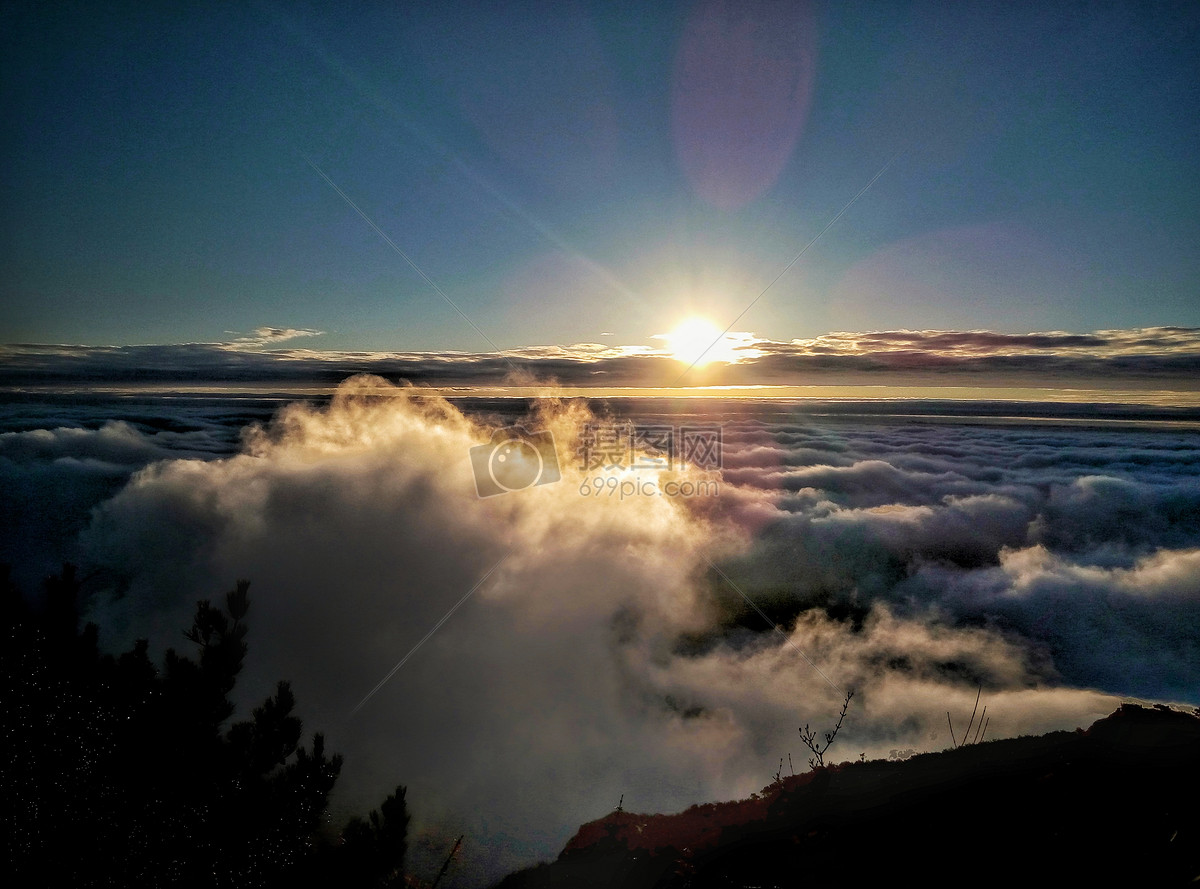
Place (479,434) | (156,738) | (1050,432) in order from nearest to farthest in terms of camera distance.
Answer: (156,738) < (479,434) < (1050,432)

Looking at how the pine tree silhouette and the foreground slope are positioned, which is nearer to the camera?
the foreground slope

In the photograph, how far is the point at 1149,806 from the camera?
873cm

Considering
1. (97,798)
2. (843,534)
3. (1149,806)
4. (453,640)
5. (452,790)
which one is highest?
(1149,806)

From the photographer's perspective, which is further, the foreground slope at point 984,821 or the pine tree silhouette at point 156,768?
the pine tree silhouette at point 156,768

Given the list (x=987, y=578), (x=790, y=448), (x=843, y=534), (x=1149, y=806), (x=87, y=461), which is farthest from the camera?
(x=790, y=448)

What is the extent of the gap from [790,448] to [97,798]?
599 ft

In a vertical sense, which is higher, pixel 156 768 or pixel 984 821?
pixel 156 768

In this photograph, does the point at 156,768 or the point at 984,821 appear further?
the point at 156,768

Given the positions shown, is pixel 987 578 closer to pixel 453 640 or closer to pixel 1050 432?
pixel 453 640

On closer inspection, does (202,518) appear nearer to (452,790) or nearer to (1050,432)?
(452,790)

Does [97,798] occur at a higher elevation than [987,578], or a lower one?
higher

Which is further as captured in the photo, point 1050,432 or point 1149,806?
point 1050,432

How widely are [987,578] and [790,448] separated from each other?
95.2 meters

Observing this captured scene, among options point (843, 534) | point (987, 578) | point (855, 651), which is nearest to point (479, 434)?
point (843, 534)
